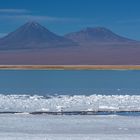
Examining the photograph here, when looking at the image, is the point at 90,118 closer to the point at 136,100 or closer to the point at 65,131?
the point at 65,131

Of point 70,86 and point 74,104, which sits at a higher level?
point 70,86

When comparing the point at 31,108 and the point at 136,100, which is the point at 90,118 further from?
the point at 136,100

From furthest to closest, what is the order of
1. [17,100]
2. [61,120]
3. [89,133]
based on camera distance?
[17,100]
[61,120]
[89,133]

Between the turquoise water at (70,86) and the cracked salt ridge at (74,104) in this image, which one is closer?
the cracked salt ridge at (74,104)

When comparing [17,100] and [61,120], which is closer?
[61,120]

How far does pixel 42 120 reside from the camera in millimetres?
13805

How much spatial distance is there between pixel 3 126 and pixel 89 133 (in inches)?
89.6

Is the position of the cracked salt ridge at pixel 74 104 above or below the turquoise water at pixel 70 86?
below

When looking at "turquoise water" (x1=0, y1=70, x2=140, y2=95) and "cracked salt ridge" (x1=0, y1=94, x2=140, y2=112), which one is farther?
"turquoise water" (x1=0, y1=70, x2=140, y2=95)

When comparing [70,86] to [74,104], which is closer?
[74,104]

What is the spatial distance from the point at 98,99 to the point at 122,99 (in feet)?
2.96

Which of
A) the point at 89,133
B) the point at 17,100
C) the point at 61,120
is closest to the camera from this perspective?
the point at 89,133

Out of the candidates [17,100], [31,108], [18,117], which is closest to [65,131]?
[18,117]

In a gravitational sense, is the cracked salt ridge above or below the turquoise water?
below
